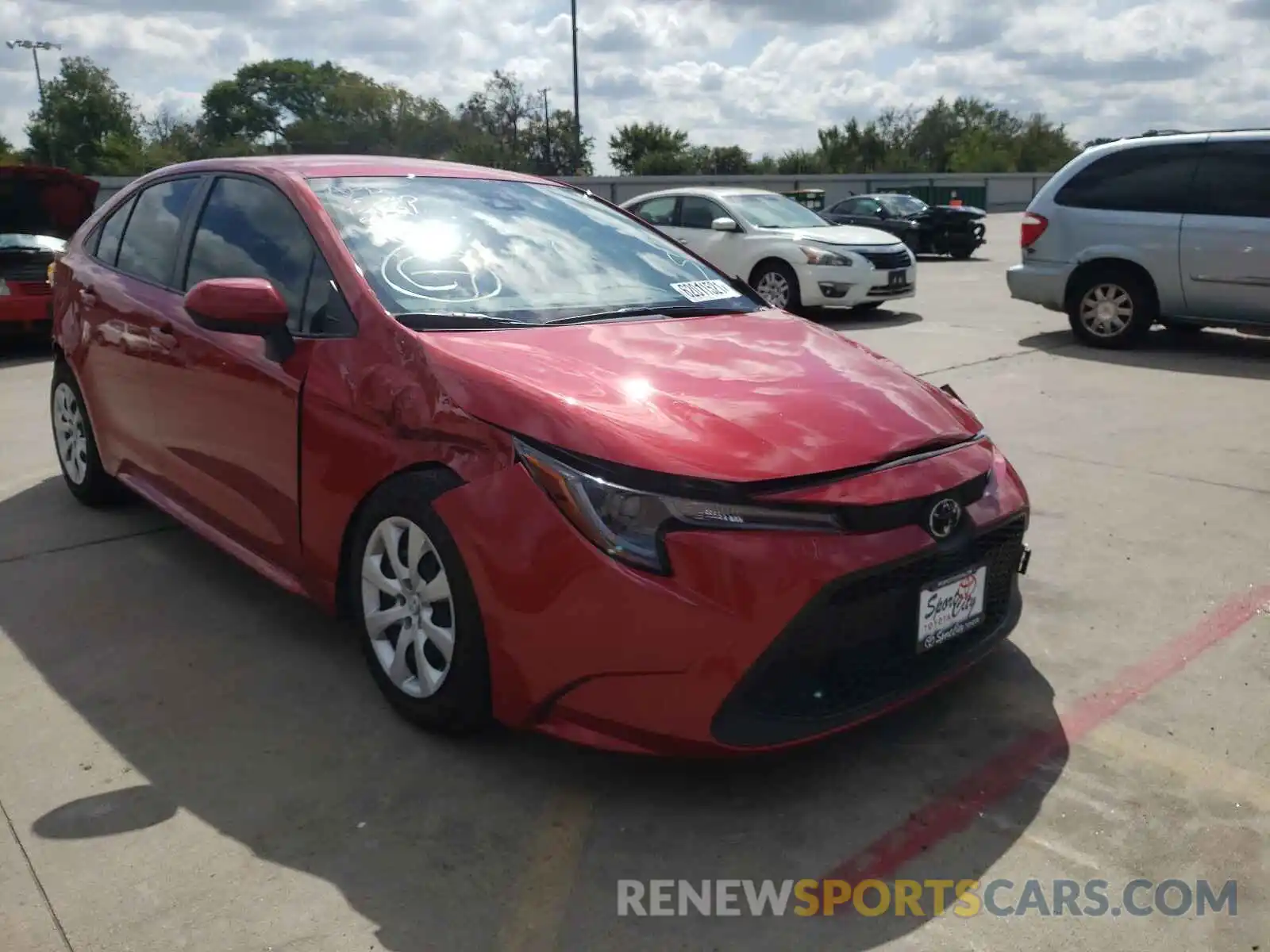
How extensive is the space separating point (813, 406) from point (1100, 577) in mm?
1946

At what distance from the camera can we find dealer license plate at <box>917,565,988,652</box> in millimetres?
2945

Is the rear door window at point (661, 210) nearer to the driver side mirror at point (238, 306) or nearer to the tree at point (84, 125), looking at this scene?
the driver side mirror at point (238, 306)

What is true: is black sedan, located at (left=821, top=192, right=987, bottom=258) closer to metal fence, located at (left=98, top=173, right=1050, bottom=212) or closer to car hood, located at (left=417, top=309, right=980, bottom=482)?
metal fence, located at (left=98, top=173, right=1050, bottom=212)

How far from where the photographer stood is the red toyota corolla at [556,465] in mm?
2656

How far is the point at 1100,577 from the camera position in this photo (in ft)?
14.4

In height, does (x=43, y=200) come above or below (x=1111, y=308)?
above

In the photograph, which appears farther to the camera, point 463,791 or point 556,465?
point 463,791

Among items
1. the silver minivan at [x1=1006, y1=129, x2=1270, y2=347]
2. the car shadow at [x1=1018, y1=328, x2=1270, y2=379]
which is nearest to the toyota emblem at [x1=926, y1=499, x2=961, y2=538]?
the car shadow at [x1=1018, y1=328, x2=1270, y2=379]

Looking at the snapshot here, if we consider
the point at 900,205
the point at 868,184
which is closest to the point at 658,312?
the point at 900,205

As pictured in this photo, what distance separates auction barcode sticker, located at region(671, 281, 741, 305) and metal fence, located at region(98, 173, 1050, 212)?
30.5 meters

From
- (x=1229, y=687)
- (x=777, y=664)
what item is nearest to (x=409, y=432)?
(x=777, y=664)

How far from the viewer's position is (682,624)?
2.59 metres

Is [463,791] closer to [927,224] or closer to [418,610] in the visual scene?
[418,610]

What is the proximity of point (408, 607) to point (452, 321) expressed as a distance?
2.73 ft
